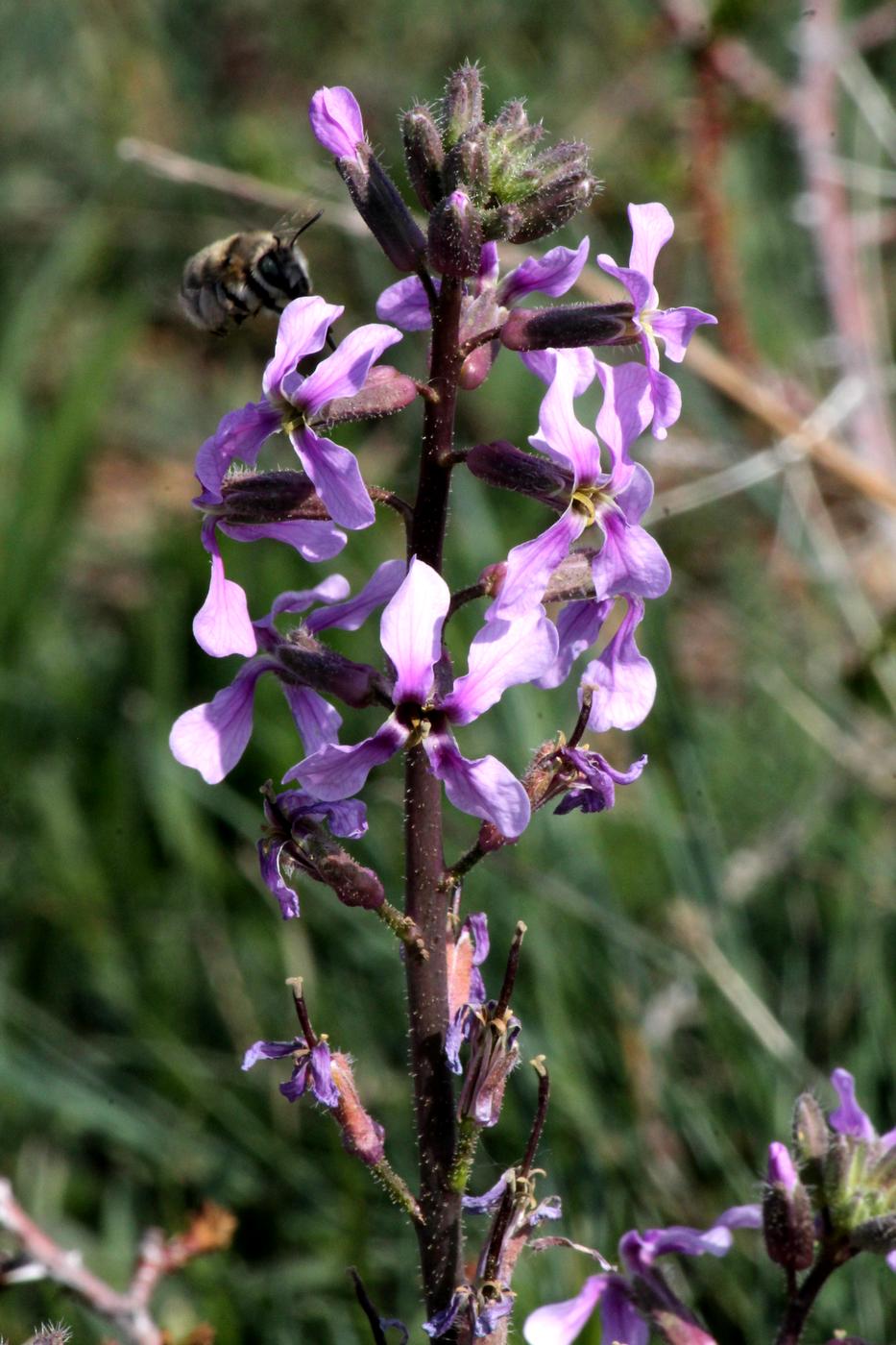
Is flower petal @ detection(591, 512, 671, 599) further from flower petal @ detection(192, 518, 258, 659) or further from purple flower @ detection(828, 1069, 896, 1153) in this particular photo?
purple flower @ detection(828, 1069, 896, 1153)

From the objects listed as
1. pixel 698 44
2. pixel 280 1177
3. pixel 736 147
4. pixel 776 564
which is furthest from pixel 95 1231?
pixel 736 147

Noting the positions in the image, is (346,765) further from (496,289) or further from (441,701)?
(496,289)

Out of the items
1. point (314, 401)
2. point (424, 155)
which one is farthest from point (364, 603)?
point (424, 155)

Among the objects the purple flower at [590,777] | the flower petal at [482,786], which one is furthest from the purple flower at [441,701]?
the purple flower at [590,777]

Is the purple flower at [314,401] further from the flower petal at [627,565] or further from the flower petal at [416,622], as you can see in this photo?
the flower petal at [627,565]

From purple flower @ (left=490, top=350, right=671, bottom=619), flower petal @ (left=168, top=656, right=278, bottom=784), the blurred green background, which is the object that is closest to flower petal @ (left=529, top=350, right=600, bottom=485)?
purple flower @ (left=490, top=350, right=671, bottom=619)

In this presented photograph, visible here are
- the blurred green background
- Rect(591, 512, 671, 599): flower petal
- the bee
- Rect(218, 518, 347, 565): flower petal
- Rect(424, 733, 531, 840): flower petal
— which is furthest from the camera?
the blurred green background
